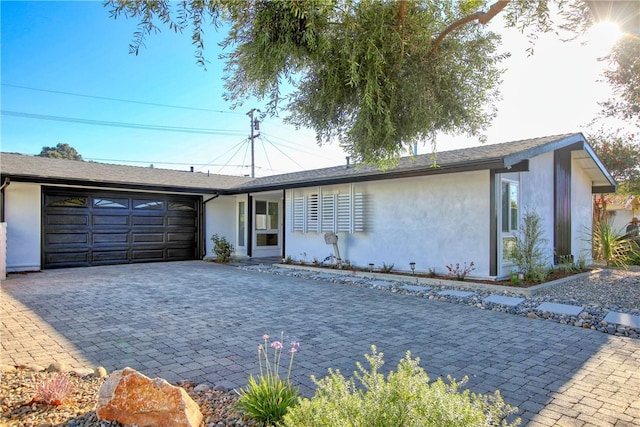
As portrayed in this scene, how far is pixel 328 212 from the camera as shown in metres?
12.4

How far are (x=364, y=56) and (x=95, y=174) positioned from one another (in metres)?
12.6

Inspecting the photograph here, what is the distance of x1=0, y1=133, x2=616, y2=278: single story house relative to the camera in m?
9.16

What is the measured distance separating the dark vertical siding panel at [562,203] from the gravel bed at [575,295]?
1141mm

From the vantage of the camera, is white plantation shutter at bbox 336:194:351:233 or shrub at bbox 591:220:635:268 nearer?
shrub at bbox 591:220:635:268

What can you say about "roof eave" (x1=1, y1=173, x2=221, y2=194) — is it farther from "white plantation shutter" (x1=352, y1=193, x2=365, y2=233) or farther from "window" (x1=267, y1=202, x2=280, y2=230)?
"white plantation shutter" (x1=352, y1=193, x2=365, y2=233)

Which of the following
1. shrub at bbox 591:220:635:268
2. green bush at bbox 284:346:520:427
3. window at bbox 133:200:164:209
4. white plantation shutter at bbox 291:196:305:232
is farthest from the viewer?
window at bbox 133:200:164:209

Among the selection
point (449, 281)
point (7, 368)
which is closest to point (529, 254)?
point (449, 281)

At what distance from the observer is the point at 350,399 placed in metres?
2.01

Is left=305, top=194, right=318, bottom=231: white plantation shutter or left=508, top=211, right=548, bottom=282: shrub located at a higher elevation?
left=305, top=194, right=318, bottom=231: white plantation shutter

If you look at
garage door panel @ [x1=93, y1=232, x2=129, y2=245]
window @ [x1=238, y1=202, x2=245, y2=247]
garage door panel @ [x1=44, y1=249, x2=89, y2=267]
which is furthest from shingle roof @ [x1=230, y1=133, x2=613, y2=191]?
garage door panel @ [x1=44, y1=249, x2=89, y2=267]

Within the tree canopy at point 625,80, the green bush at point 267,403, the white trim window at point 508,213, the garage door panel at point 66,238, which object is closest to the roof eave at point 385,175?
the white trim window at point 508,213

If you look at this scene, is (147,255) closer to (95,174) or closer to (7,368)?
(95,174)

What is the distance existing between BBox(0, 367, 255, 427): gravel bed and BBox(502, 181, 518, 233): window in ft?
26.4

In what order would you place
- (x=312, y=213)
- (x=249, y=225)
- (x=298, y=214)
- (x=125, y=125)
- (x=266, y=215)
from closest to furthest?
(x=312, y=213), (x=298, y=214), (x=249, y=225), (x=266, y=215), (x=125, y=125)
